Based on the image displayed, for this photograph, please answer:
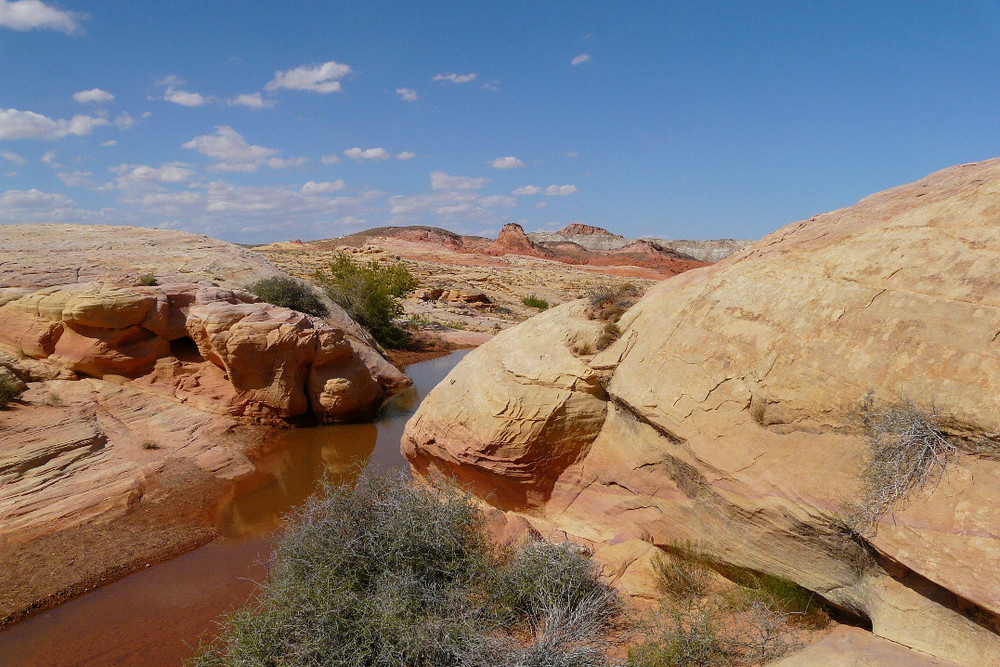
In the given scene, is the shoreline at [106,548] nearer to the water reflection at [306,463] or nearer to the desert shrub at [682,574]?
the water reflection at [306,463]

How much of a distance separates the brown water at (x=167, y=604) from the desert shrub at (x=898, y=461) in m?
5.62

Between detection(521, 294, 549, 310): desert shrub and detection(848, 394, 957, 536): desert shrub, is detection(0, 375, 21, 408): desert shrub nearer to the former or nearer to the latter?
detection(848, 394, 957, 536): desert shrub

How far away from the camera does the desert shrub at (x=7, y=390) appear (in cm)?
983

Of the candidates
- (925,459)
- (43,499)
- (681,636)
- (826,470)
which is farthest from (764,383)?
(43,499)

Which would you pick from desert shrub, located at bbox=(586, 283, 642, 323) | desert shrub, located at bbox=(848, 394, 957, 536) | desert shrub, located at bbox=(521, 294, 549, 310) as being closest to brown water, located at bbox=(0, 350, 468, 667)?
desert shrub, located at bbox=(586, 283, 642, 323)

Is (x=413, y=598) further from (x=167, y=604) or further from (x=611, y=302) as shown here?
(x=611, y=302)

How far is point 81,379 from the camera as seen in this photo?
11.7 metres

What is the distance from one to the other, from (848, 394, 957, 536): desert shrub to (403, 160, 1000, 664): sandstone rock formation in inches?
2.7

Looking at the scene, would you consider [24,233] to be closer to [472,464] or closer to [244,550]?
[244,550]

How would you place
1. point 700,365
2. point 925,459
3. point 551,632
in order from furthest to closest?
point 700,365 < point 551,632 < point 925,459

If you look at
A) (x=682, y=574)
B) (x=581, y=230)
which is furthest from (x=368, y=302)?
(x=581, y=230)

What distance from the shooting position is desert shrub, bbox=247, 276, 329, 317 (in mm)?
15758

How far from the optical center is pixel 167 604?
6613 mm

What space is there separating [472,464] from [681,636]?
2.87m
